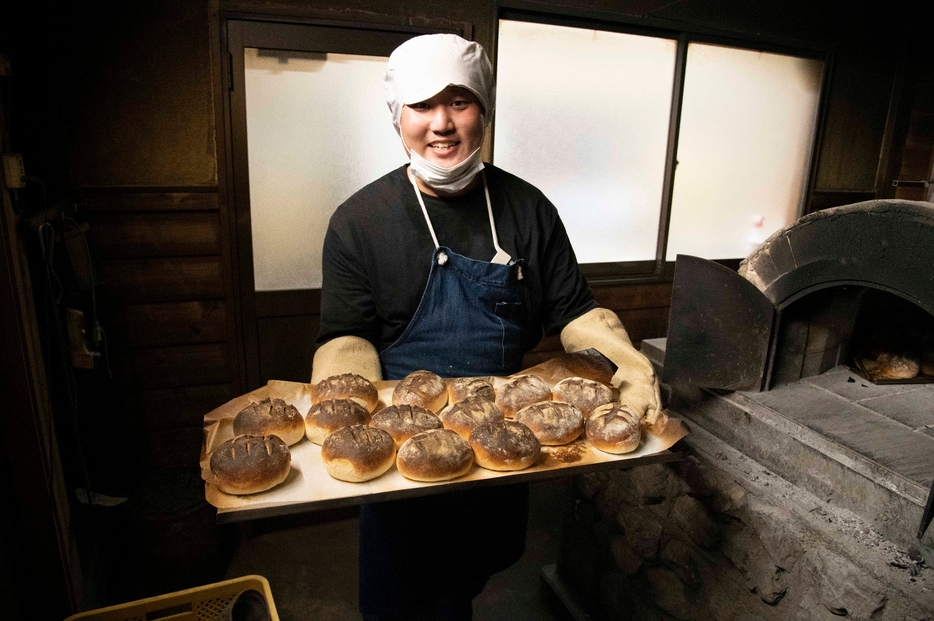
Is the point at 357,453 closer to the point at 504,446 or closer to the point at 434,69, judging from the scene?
the point at 504,446

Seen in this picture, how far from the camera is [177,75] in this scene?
2.95 m

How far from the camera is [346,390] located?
1882mm

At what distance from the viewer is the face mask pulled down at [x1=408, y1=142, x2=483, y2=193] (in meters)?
1.87

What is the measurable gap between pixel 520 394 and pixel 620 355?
1.23 feet

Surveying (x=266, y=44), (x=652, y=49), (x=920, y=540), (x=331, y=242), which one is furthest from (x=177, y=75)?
(x=920, y=540)

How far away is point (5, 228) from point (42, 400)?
2.22 feet

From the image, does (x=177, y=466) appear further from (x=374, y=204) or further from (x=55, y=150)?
(x=374, y=204)

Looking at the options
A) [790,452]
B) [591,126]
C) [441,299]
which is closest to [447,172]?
[441,299]

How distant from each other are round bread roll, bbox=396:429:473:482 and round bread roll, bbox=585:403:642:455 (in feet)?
1.25

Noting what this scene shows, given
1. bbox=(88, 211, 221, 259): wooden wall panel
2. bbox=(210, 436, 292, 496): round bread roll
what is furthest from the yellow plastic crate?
bbox=(88, 211, 221, 259): wooden wall panel

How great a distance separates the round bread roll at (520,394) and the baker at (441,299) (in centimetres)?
11

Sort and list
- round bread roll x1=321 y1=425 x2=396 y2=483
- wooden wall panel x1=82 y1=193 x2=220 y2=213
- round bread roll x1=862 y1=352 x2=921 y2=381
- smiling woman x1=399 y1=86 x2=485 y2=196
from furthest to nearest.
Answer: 1. wooden wall panel x1=82 y1=193 x2=220 y2=213
2. round bread roll x1=862 y1=352 x2=921 y2=381
3. smiling woman x1=399 y1=86 x2=485 y2=196
4. round bread roll x1=321 y1=425 x2=396 y2=483

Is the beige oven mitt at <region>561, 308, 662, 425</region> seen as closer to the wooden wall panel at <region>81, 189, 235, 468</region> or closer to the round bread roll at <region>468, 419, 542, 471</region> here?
the round bread roll at <region>468, 419, 542, 471</region>

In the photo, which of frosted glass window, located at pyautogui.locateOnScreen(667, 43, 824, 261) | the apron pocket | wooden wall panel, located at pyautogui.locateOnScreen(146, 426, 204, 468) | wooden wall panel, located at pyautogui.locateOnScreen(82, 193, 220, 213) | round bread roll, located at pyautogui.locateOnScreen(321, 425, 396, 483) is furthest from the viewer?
frosted glass window, located at pyautogui.locateOnScreen(667, 43, 824, 261)
